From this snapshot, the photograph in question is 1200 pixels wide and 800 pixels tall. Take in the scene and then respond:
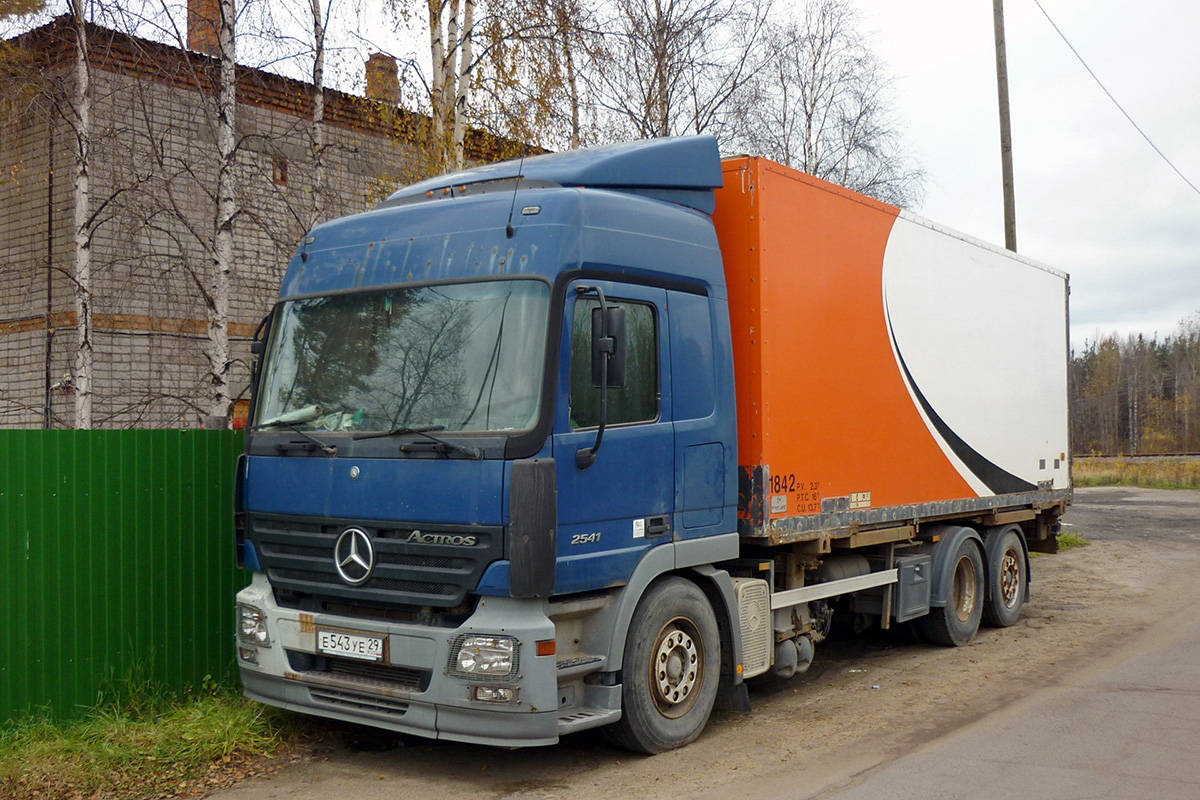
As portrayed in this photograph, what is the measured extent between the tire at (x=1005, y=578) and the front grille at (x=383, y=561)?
667 centimetres

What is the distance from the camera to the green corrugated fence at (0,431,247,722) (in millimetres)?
6016

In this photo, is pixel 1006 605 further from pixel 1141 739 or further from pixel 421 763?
pixel 421 763

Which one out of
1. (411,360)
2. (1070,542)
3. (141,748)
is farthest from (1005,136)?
(141,748)

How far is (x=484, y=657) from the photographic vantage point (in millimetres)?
5047

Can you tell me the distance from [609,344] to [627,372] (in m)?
0.51

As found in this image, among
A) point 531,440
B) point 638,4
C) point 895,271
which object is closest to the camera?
point 531,440

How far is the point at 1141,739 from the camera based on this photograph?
19.3 ft

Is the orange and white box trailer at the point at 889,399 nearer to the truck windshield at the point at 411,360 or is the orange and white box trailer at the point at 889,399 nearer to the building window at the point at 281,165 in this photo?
the truck windshield at the point at 411,360

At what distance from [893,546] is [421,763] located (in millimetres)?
4437

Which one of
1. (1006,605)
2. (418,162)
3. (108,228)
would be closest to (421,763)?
(1006,605)

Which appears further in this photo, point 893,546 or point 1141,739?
point 893,546

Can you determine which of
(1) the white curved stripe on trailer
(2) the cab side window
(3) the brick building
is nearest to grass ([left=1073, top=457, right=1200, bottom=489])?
(1) the white curved stripe on trailer

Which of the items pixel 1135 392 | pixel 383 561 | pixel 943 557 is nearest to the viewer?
pixel 383 561

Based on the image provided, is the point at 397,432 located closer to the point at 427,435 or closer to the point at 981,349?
the point at 427,435
